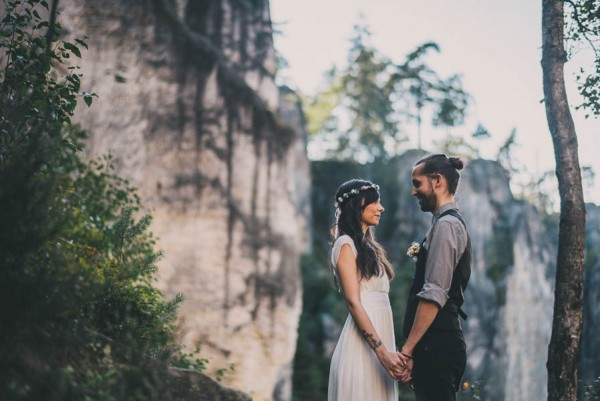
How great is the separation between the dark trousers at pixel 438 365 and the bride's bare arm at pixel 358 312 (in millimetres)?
155

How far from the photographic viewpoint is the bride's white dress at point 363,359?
4289 millimetres

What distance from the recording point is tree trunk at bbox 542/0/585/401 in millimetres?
5332

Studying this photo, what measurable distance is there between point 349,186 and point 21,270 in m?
2.31

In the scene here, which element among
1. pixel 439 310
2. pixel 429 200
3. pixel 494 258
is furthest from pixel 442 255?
pixel 494 258

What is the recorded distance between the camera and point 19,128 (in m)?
5.23

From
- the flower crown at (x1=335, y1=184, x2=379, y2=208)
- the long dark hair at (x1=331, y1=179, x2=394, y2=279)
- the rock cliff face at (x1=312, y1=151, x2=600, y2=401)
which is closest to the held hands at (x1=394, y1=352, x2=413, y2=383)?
the long dark hair at (x1=331, y1=179, x2=394, y2=279)

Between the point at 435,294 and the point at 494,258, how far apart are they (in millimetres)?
24855

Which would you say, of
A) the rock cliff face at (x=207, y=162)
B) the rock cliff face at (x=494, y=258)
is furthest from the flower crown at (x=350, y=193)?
the rock cliff face at (x=494, y=258)

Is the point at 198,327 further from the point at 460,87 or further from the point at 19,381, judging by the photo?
the point at 460,87

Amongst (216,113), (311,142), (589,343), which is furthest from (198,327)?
(311,142)

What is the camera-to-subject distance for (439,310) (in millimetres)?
4121

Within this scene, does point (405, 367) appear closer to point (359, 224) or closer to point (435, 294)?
point (435, 294)

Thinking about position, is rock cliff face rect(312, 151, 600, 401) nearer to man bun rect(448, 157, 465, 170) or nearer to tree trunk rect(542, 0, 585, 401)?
tree trunk rect(542, 0, 585, 401)

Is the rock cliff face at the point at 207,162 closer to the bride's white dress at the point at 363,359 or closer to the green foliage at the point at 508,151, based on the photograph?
the bride's white dress at the point at 363,359
